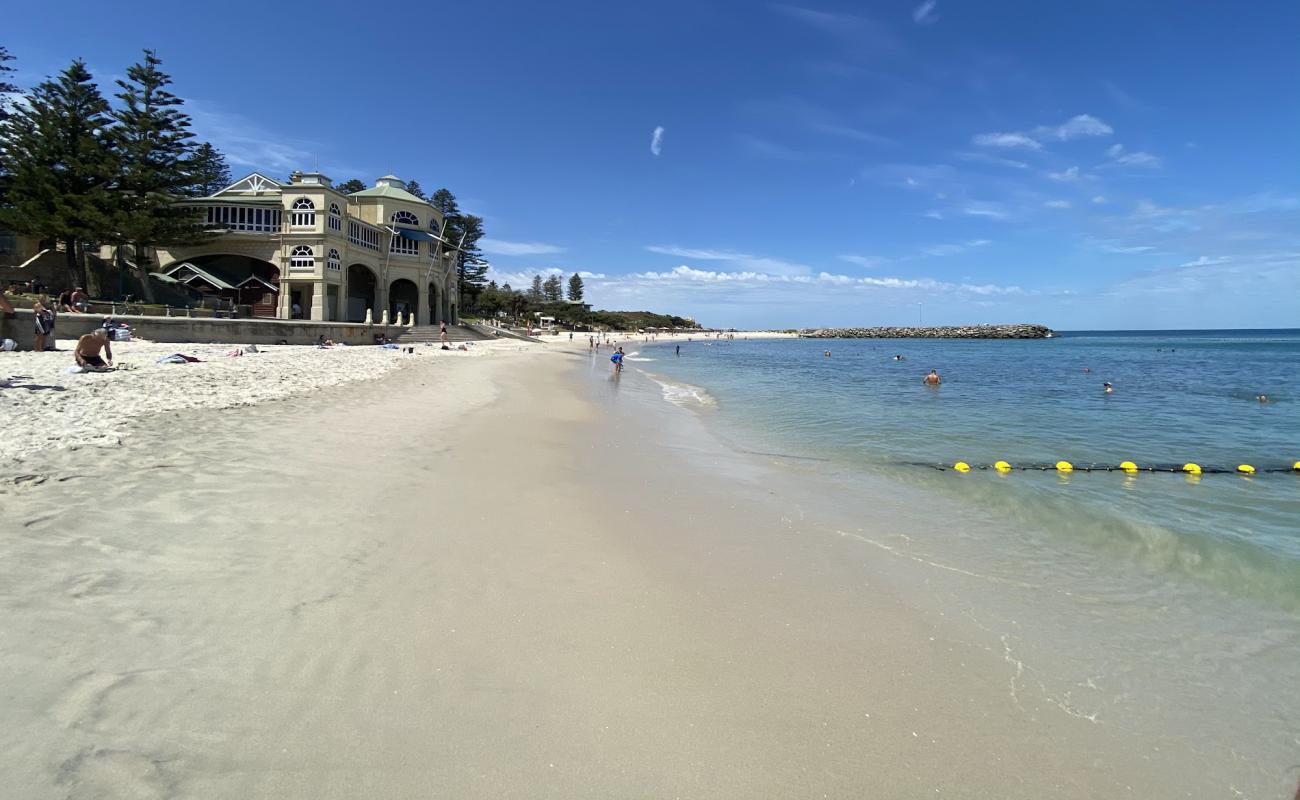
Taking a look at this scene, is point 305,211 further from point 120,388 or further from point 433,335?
point 120,388

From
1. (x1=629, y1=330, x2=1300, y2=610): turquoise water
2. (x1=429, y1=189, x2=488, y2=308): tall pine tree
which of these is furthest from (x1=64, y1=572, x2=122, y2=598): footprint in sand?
(x1=429, y1=189, x2=488, y2=308): tall pine tree

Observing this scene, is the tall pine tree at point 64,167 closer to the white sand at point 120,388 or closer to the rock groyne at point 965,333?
the white sand at point 120,388

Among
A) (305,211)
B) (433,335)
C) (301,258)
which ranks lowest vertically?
(433,335)

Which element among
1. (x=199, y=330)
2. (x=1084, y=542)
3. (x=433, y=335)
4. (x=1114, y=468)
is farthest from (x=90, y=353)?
(x=433, y=335)

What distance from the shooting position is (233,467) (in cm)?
620

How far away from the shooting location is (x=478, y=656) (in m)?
3.29

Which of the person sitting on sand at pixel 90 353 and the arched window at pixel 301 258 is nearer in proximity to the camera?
the person sitting on sand at pixel 90 353

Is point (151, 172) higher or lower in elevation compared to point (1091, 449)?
higher

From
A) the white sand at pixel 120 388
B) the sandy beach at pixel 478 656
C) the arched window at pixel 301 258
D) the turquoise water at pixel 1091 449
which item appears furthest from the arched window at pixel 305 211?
the sandy beach at pixel 478 656

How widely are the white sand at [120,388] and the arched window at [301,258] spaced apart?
18496 mm

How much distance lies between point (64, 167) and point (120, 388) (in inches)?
1276

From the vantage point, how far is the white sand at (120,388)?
21.7 ft

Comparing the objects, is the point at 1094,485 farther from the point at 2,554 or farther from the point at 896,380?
the point at 896,380

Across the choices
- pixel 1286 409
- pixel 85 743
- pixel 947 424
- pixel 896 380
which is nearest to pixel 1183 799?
pixel 85 743
